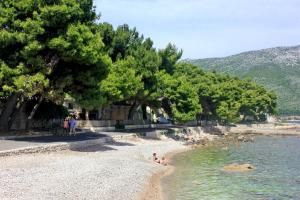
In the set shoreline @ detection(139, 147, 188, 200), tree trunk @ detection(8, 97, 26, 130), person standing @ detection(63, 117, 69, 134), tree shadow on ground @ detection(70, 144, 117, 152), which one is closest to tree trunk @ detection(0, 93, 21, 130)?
tree trunk @ detection(8, 97, 26, 130)

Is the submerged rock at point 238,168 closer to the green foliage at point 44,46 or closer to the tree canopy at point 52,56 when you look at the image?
the tree canopy at point 52,56

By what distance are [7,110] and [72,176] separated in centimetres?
1711

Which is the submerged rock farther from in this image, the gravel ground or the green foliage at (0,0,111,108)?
the green foliage at (0,0,111,108)

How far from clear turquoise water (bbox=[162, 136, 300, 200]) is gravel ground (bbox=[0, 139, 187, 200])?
107 inches

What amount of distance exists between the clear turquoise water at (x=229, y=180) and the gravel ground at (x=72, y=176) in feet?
8.91

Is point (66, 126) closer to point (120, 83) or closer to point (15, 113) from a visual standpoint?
point (15, 113)

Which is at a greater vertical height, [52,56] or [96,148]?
[52,56]

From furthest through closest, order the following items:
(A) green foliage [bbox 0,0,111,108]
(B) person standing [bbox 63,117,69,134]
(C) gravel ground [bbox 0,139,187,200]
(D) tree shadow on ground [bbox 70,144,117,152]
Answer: (B) person standing [bbox 63,117,69,134] < (D) tree shadow on ground [bbox 70,144,117,152] < (A) green foliage [bbox 0,0,111,108] < (C) gravel ground [bbox 0,139,187,200]

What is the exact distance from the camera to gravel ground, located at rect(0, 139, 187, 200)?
1908 cm

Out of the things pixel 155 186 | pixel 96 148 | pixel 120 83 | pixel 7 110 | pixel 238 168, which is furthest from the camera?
pixel 120 83

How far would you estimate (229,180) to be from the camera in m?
33.6

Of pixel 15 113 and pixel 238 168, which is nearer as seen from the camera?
pixel 15 113

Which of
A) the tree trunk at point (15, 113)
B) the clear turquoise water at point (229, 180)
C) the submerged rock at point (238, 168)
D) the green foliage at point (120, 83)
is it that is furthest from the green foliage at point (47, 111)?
the submerged rock at point (238, 168)

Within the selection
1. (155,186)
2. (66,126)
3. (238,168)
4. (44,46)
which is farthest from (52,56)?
(238,168)
